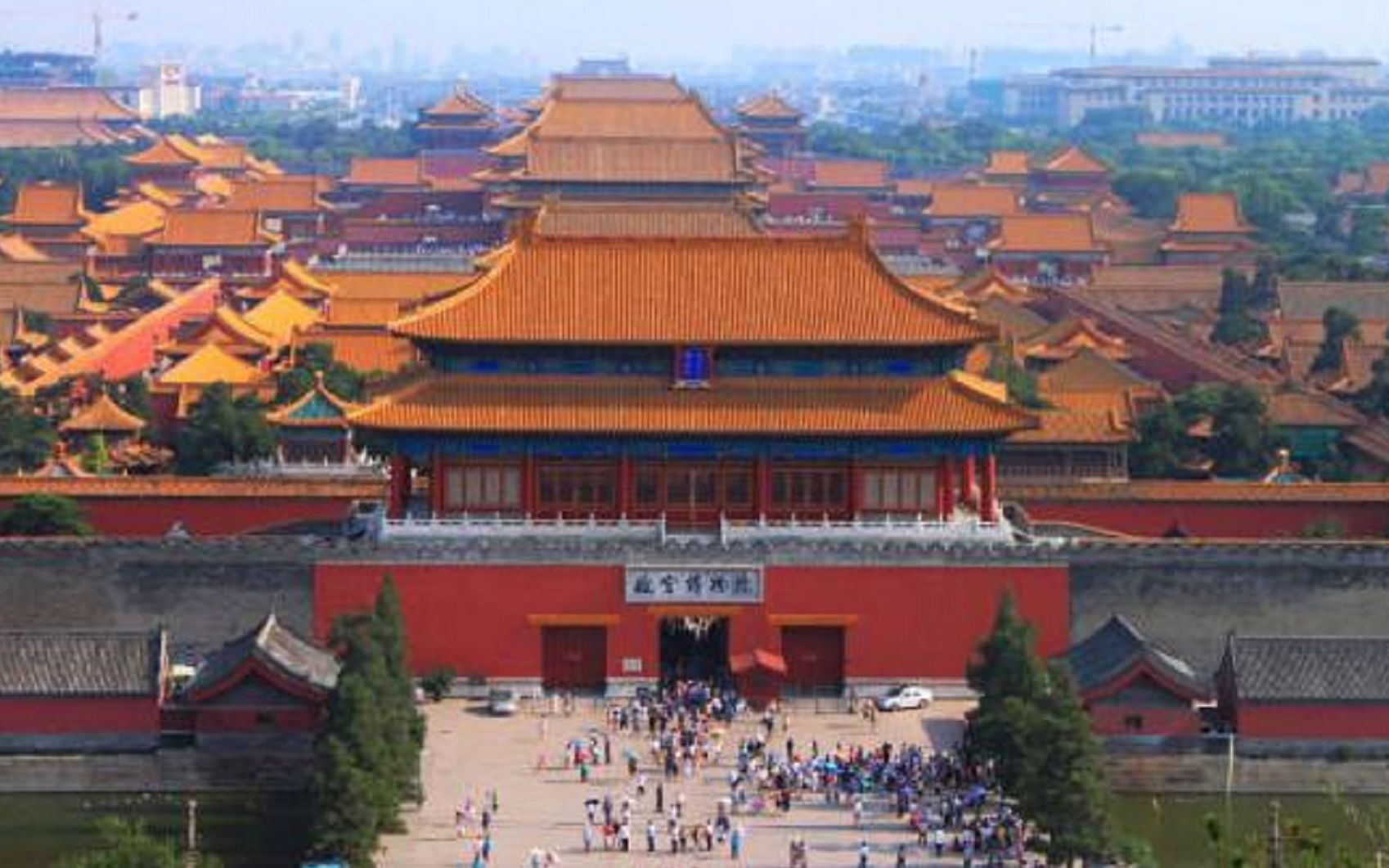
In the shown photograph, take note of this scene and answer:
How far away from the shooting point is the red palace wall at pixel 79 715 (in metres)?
38.8

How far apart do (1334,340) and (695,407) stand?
30482 mm

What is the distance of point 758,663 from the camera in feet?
138

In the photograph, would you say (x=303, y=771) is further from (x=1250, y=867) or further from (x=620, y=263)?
(x=1250, y=867)

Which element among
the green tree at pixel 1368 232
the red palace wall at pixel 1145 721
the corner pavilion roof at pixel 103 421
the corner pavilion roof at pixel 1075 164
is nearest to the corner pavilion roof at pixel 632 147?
the corner pavilion roof at pixel 103 421

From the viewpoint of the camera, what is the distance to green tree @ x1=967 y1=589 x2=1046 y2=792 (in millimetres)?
36000

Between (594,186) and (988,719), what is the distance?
41.4 m

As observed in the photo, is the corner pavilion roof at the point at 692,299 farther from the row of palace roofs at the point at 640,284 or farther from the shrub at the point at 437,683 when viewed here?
the shrub at the point at 437,683

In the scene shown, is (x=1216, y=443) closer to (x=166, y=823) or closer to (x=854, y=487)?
(x=854, y=487)

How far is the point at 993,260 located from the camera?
94000mm

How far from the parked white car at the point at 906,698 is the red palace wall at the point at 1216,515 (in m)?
7.21

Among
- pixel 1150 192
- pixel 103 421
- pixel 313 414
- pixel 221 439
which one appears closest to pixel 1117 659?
pixel 313 414

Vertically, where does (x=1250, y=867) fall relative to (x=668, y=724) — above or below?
above

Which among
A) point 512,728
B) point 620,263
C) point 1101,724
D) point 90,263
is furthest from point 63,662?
point 90,263

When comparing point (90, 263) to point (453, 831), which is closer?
point (453, 831)
